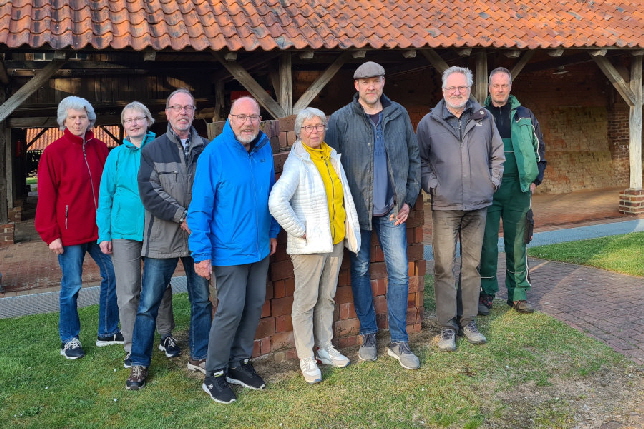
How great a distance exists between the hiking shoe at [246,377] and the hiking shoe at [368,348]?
Answer: 752 millimetres

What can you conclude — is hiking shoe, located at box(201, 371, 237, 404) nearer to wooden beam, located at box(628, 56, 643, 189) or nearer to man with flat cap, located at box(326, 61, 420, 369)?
man with flat cap, located at box(326, 61, 420, 369)

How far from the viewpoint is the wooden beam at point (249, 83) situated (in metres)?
7.75

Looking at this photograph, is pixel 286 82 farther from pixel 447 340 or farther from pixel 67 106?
pixel 447 340

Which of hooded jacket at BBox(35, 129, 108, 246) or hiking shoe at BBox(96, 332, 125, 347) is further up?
hooded jacket at BBox(35, 129, 108, 246)

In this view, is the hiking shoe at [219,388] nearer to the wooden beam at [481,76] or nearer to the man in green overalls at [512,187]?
the man in green overalls at [512,187]

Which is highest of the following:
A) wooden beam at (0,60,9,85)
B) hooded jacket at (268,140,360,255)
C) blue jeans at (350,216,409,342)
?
wooden beam at (0,60,9,85)

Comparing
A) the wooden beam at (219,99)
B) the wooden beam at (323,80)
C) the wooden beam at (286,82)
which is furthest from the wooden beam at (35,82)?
the wooden beam at (219,99)

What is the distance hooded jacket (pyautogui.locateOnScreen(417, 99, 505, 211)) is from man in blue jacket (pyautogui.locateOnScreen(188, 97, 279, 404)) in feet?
4.07

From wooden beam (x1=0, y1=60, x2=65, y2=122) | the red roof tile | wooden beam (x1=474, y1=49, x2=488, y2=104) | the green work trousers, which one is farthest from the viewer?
wooden beam (x1=474, y1=49, x2=488, y2=104)

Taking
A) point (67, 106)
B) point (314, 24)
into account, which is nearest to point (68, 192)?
point (67, 106)

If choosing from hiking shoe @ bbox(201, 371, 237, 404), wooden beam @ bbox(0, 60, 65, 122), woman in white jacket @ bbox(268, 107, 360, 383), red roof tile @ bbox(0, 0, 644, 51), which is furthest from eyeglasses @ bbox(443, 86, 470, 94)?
wooden beam @ bbox(0, 60, 65, 122)

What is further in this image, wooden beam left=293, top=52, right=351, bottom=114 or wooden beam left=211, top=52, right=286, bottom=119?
wooden beam left=293, top=52, right=351, bottom=114

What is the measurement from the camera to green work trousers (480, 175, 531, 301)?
4582 mm

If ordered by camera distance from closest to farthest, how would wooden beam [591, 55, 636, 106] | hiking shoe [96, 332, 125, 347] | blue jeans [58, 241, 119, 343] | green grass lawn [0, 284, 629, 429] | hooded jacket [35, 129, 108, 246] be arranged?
1. green grass lawn [0, 284, 629, 429]
2. hooded jacket [35, 129, 108, 246]
3. blue jeans [58, 241, 119, 343]
4. hiking shoe [96, 332, 125, 347]
5. wooden beam [591, 55, 636, 106]
